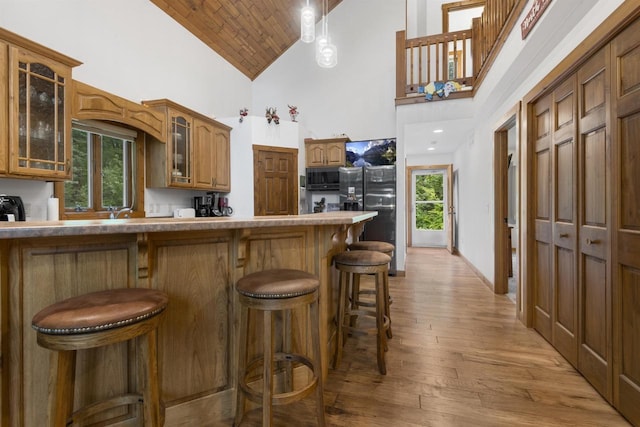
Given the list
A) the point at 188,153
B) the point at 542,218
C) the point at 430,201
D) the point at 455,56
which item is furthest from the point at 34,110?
the point at 430,201

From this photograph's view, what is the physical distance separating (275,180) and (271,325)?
12.8 ft

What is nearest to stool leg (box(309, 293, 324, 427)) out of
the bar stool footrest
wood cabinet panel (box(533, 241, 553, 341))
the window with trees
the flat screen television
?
the bar stool footrest

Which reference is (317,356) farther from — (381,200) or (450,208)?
(450,208)

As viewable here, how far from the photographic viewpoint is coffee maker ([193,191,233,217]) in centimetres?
449

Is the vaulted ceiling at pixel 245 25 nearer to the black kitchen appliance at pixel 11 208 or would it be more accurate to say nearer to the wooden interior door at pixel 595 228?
the black kitchen appliance at pixel 11 208

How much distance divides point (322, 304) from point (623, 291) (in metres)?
1.68

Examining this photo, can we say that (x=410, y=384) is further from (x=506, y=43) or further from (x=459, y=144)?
(x=459, y=144)

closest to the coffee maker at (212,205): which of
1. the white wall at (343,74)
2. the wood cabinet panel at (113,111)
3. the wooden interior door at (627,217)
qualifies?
the white wall at (343,74)

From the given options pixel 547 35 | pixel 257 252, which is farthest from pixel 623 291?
pixel 257 252

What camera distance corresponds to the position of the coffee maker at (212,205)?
14.7ft

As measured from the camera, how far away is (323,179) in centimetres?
557

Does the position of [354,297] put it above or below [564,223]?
below

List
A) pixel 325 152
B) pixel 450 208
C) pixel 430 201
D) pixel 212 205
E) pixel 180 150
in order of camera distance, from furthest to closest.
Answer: pixel 430 201, pixel 450 208, pixel 325 152, pixel 212 205, pixel 180 150

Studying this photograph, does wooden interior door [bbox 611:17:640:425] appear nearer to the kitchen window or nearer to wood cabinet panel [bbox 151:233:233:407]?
wood cabinet panel [bbox 151:233:233:407]
